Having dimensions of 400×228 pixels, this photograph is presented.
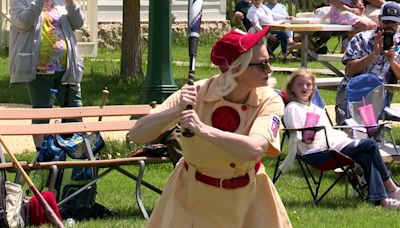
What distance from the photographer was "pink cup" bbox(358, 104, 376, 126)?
997 cm

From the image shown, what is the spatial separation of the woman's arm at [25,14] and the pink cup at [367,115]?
115 inches

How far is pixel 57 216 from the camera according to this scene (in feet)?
25.4

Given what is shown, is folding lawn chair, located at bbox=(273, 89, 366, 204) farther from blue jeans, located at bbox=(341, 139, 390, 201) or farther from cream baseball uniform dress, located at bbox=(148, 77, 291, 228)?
cream baseball uniform dress, located at bbox=(148, 77, 291, 228)

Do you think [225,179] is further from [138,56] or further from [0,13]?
[0,13]

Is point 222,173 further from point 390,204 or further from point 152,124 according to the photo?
point 390,204

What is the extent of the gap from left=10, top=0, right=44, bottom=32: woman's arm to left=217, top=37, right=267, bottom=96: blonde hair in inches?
164

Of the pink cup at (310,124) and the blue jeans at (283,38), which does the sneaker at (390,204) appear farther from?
the blue jeans at (283,38)

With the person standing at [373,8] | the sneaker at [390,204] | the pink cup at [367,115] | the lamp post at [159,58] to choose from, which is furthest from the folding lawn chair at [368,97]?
the person standing at [373,8]

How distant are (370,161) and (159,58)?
4070 mm

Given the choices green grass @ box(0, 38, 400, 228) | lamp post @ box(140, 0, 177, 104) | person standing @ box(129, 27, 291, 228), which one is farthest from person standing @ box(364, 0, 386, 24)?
person standing @ box(129, 27, 291, 228)

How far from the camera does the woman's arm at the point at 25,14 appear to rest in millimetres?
9500

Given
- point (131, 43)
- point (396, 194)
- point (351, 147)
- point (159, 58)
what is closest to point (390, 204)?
point (396, 194)

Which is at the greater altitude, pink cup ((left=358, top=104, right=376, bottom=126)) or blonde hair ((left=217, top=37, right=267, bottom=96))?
blonde hair ((left=217, top=37, right=267, bottom=96))

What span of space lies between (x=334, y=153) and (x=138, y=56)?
7.92m
